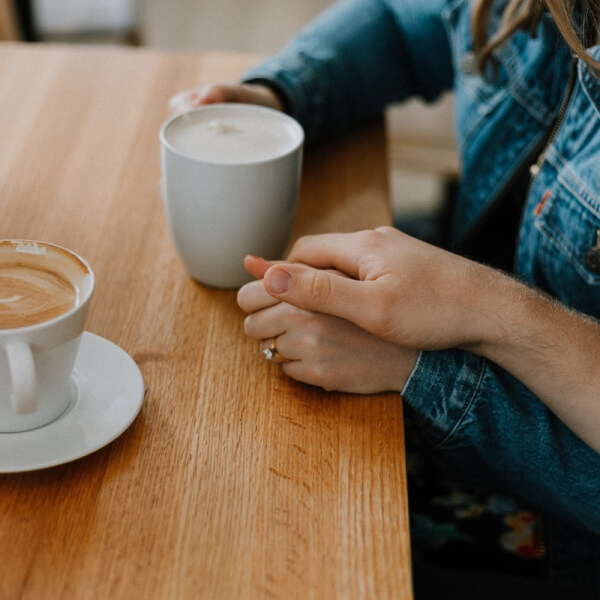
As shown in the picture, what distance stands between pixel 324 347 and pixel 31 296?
0.23 m

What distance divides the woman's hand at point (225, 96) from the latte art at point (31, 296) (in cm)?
35

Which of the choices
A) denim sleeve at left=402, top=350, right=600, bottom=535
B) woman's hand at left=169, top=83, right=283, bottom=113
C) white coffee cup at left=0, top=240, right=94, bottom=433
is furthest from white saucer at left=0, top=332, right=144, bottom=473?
woman's hand at left=169, top=83, right=283, bottom=113

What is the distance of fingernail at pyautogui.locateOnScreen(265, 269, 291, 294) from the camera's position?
0.59 metres

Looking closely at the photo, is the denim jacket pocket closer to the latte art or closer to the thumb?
the thumb

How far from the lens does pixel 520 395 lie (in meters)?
0.64

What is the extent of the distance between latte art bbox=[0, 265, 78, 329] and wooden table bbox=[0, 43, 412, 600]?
0.10 meters

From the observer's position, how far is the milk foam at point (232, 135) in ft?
2.15

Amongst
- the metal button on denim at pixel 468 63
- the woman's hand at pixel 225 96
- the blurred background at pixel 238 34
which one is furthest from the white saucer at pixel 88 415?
the blurred background at pixel 238 34

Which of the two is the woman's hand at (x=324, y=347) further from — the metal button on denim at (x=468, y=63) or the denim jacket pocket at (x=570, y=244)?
the metal button on denim at (x=468, y=63)

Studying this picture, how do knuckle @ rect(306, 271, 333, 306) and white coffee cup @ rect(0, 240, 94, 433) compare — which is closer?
white coffee cup @ rect(0, 240, 94, 433)

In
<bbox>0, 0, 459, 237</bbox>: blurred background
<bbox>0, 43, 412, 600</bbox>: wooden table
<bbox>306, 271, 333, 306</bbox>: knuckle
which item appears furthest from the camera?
<bbox>0, 0, 459, 237</bbox>: blurred background

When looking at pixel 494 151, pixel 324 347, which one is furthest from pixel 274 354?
pixel 494 151

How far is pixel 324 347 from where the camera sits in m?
0.60

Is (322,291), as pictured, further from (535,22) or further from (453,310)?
(535,22)
